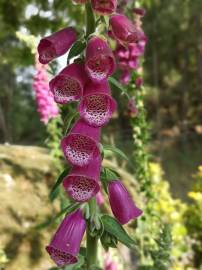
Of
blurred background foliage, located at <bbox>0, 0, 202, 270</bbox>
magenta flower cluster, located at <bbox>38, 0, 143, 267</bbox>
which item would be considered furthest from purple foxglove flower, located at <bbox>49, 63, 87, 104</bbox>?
blurred background foliage, located at <bbox>0, 0, 202, 270</bbox>

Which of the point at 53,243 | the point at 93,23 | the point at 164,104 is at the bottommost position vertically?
the point at 164,104

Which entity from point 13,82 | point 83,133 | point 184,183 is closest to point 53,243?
point 83,133

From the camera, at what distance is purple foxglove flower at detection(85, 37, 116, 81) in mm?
1695

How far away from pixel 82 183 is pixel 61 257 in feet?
0.90

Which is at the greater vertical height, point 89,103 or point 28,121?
point 89,103

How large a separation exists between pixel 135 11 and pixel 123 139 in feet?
43.2

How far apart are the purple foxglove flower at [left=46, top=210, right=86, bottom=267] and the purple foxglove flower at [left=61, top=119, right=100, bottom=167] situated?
0.78 ft

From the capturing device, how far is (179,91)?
2098 cm

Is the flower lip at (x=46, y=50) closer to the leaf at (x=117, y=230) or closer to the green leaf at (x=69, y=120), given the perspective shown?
the green leaf at (x=69, y=120)

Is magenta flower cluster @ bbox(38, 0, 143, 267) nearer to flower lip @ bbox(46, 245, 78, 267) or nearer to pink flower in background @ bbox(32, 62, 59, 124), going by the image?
flower lip @ bbox(46, 245, 78, 267)

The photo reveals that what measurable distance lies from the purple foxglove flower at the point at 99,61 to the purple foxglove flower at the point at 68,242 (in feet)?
1.66

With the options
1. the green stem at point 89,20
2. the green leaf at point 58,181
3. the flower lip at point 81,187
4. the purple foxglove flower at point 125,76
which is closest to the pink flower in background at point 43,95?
the purple foxglove flower at point 125,76

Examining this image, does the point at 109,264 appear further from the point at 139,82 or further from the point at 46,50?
the point at 46,50

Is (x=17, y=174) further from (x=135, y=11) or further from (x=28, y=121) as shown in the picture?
(x=28, y=121)
